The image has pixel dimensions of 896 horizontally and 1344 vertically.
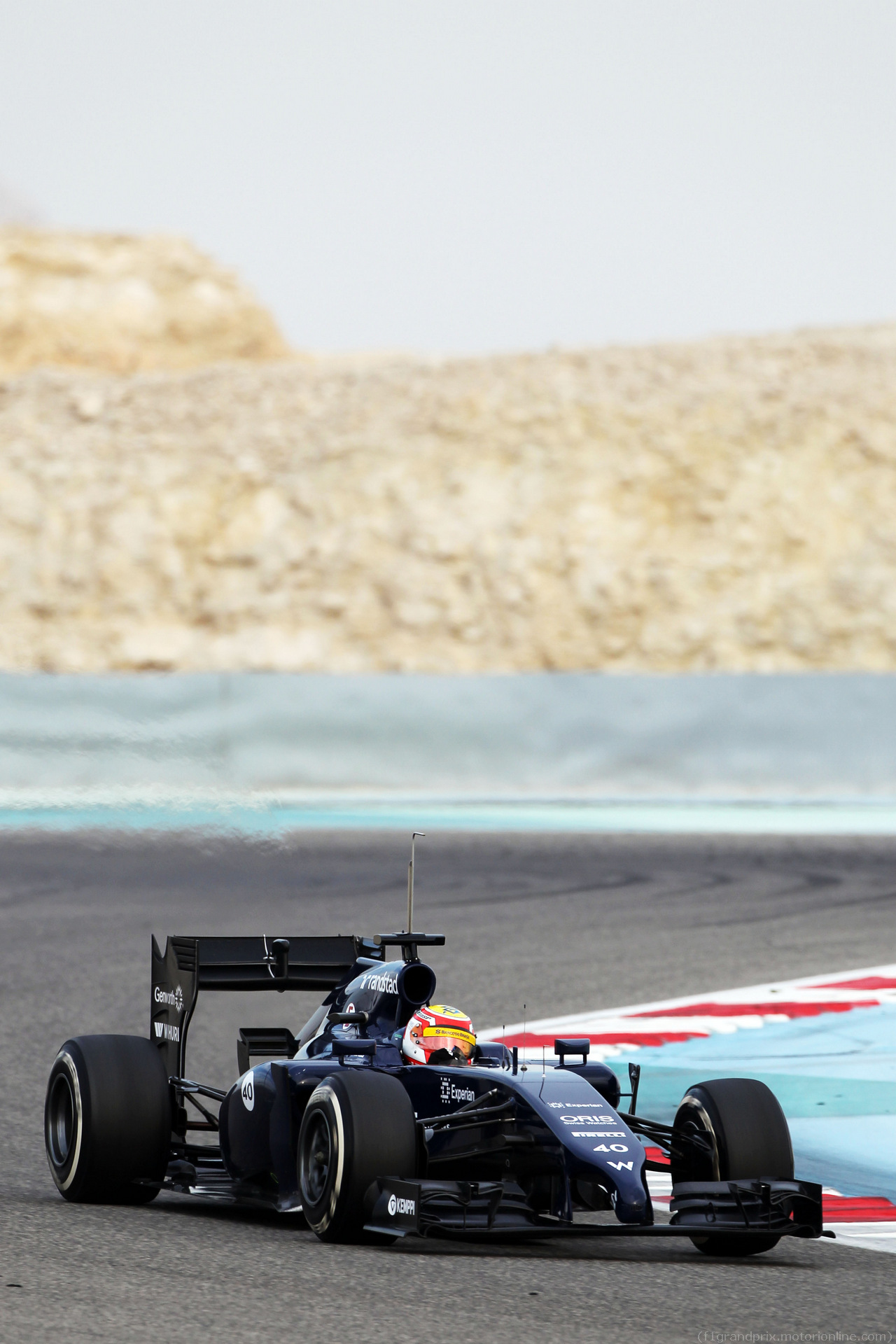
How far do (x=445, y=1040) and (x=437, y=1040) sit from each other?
0.03m

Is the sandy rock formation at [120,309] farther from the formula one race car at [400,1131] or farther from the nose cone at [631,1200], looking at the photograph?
the nose cone at [631,1200]

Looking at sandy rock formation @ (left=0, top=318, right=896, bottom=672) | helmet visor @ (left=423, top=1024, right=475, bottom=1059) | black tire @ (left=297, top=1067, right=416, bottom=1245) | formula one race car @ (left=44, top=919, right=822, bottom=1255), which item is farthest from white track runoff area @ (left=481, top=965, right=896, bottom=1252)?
sandy rock formation @ (left=0, top=318, right=896, bottom=672)

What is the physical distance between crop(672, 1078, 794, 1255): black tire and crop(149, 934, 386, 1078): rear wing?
145 cm

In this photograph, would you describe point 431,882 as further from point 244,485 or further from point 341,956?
point 244,485

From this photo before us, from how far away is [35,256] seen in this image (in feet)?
192

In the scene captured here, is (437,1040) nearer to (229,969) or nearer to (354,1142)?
(354,1142)

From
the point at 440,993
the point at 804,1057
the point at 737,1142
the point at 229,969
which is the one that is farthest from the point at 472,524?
the point at 737,1142

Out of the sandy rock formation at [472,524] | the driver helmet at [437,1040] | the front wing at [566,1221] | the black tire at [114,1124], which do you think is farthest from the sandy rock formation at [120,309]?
the front wing at [566,1221]

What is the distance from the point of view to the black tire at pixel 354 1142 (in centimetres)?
514

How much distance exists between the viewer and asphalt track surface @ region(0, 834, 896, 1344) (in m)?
4.58

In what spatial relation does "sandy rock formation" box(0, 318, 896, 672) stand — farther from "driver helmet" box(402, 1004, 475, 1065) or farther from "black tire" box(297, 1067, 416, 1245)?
"black tire" box(297, 1067, 416, 1245)

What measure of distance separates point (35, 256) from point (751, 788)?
4037 centimetres

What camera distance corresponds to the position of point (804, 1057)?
876 centimetres

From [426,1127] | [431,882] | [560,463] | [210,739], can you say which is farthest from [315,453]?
[426,1127]
